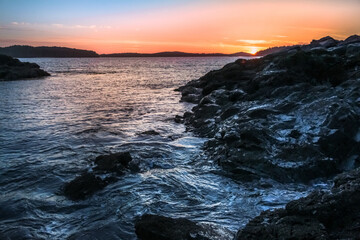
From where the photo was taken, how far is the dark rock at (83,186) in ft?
26.2

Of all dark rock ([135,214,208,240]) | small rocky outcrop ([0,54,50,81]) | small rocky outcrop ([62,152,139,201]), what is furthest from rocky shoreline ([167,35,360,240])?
small rocky outcrop ([0,54,50,81])

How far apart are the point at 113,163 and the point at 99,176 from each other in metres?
0.83

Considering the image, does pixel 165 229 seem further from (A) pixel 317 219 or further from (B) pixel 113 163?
(B) pixel 113 163

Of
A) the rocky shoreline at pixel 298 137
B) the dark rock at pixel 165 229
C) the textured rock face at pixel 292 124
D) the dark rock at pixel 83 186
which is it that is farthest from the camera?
the textured rock face at pixel 292 124

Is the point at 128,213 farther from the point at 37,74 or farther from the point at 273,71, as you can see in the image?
the point at 37,74

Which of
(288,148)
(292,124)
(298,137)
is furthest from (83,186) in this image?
(292,124)

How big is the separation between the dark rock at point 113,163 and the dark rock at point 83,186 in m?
0.77

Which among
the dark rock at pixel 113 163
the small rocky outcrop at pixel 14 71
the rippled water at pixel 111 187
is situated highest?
the small rocky outcrop at pixel 14 71

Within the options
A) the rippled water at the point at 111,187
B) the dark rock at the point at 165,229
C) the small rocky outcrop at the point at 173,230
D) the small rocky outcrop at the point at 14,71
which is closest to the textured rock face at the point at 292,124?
the rippled water at the point at 111,187

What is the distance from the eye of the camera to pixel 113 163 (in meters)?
9.55

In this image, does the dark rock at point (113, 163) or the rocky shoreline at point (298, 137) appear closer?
the rocky shoreline at point (298, 137)

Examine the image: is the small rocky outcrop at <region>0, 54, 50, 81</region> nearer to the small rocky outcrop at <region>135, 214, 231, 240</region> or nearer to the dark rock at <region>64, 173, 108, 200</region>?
the dark rock at <region>64, 173, 108, 200</region>

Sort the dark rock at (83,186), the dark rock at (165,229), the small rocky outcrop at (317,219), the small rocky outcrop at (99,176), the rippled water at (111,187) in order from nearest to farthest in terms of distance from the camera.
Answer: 1. the small rocky outcrop at (317,219)
2. the dark rock at (165,229)
3. the rippled water at (111,187)
4. the dark rock at (83,186)
5. the small rocky outcrop at (99,176)

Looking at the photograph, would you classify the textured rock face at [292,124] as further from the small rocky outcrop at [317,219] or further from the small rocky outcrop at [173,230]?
the small rocky outcrop at [317,219]
